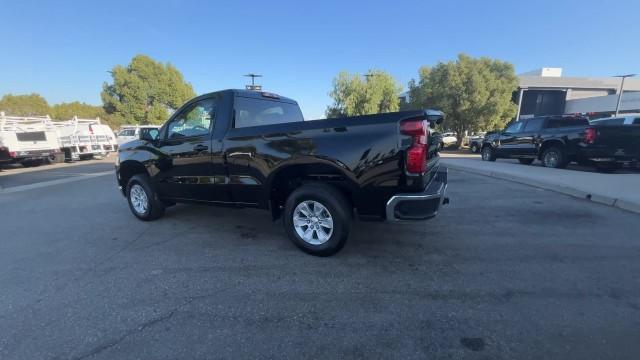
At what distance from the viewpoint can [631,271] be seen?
10.8ft

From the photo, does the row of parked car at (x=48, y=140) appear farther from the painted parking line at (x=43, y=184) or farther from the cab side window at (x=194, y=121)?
the cab side window at (x=194, y=121)

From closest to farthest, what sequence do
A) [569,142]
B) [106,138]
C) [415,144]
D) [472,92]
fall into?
[415,144]
[569,142]
[106,138]
[472,92]

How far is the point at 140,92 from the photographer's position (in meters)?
42.5

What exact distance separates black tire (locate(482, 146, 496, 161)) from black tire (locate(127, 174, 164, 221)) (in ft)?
42.7

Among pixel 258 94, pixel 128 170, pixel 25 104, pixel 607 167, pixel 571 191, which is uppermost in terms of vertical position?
pixel 25 104

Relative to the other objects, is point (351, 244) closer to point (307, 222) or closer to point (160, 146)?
point (307, 222)

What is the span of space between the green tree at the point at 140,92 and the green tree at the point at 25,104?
25153 millimetres

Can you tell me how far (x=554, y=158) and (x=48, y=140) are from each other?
21.4m

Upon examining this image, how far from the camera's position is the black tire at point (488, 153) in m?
13.4

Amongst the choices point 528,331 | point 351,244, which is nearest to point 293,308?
point 351,244

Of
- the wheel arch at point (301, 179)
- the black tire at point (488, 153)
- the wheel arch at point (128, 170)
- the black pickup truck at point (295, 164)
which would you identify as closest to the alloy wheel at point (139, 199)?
the black pickup truck at point (295, 164)

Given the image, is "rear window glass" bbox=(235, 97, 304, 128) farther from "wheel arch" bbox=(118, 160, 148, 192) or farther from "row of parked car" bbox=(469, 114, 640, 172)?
"row of parked car" bbox=(469, 114, 640, 172)

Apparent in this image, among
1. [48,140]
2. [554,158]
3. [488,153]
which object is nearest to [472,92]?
[488,153]

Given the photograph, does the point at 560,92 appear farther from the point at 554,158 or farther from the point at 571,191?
the point at 571,191
